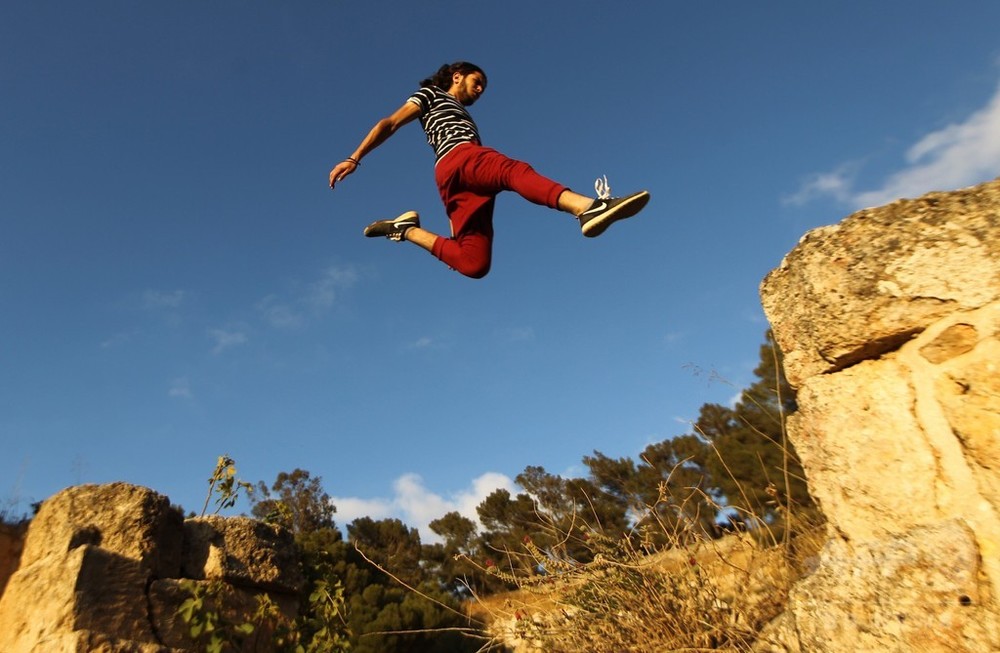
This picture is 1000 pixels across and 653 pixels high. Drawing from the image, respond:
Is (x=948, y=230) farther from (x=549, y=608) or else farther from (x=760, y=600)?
(x=549, y=608)

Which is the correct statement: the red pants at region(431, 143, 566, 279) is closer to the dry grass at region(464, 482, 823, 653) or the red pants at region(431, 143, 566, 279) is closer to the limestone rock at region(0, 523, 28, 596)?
the dry grass at region(464, 482, 823, 653)

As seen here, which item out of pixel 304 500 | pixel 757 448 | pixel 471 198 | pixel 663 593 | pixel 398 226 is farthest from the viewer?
pixel 304 500

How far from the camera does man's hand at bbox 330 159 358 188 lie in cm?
365

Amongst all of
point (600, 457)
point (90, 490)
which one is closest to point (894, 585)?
point (90, 490)

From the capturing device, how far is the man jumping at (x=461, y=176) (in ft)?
9.88

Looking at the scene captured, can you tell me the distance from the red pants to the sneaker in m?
0.33

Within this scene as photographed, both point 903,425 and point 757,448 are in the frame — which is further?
point 757,448

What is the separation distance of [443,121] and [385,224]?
2.48 feet

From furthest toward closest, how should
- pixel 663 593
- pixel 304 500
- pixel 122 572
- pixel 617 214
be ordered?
pixel 304 500
pixel 122 572
pixel 617 214
pixel 663 593

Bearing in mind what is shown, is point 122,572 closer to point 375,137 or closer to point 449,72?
point 375,137

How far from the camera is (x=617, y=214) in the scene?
2.68 m

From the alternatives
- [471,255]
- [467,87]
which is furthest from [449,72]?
[471,255]

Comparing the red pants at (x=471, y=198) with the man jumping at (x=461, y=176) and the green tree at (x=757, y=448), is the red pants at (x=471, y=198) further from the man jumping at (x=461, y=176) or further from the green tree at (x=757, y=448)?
the green tree at (x=757, y=448)

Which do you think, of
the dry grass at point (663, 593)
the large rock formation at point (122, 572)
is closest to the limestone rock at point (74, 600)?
the large rock formation at point (122, 572)
